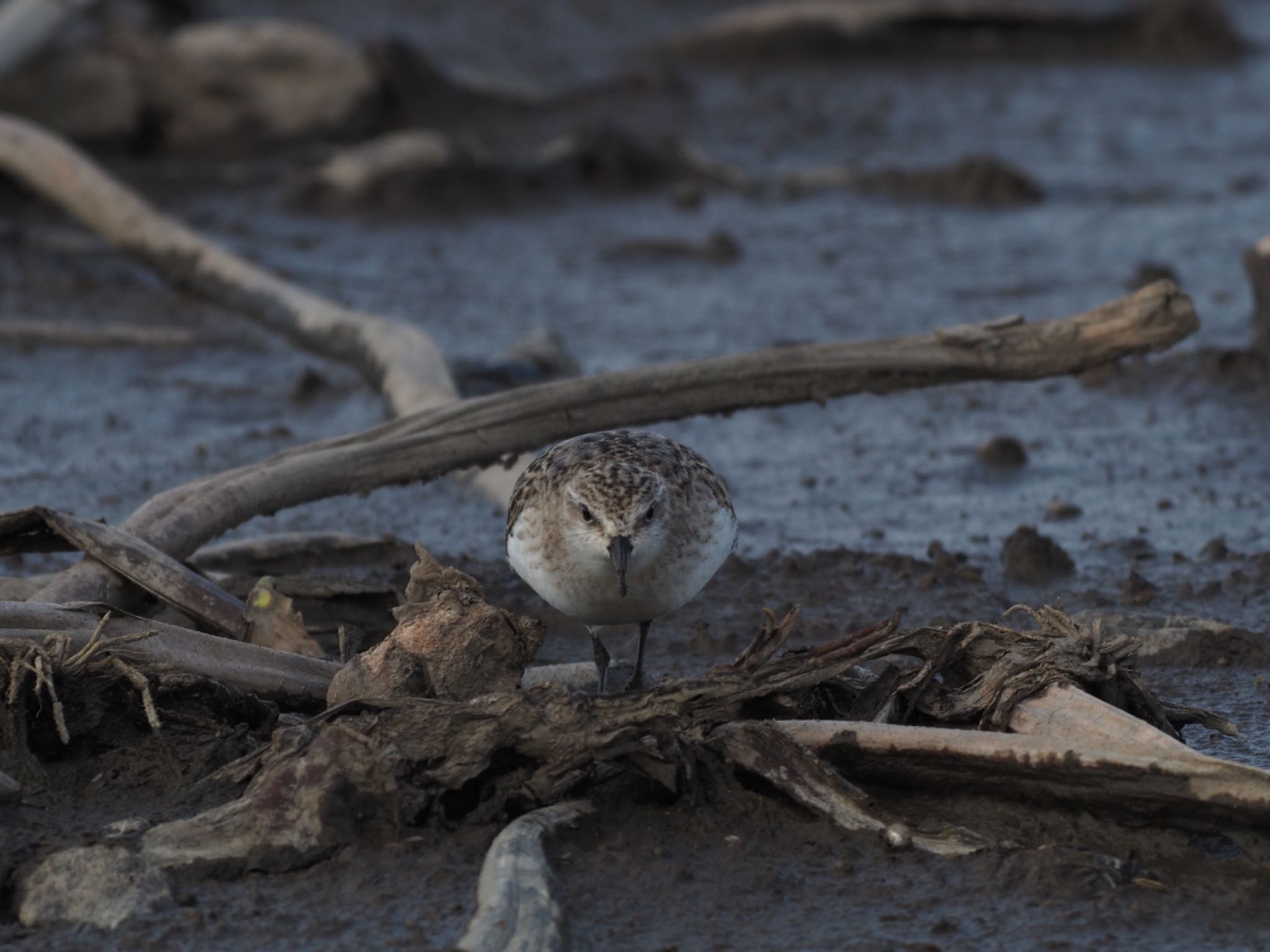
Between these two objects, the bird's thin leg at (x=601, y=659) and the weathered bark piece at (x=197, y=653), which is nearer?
the weathered bark piece at (x=197, y=653)

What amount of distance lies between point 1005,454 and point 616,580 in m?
3.85

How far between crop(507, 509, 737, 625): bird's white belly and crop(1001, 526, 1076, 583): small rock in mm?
2006

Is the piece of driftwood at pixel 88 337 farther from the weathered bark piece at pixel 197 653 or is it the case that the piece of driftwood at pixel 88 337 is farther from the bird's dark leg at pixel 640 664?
the bird's dark leg at pixel 640 664

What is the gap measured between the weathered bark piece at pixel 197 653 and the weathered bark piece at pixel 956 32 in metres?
14.6

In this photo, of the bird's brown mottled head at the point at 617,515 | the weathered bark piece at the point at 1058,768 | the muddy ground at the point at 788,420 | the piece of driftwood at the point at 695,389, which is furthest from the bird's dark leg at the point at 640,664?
the piece of driftwood at the point at 695,389

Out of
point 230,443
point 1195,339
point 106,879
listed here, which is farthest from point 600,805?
point 1195,339

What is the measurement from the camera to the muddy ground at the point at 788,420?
13.9 feet

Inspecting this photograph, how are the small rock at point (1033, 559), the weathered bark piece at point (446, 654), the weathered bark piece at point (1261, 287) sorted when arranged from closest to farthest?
the weathered bark piece at point (446, 654) < the small rock at point (1033, 559) < the weathered bark piece at point (1261, 287)

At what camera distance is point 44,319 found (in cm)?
1115

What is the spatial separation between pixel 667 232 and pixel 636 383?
6.92m

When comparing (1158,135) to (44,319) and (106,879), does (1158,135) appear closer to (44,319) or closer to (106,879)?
(44,319)

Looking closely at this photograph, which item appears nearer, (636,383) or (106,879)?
(106,879)

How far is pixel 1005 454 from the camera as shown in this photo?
8.48 metres

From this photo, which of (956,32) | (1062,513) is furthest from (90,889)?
(956,32)
